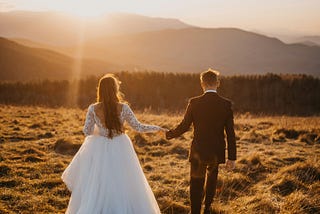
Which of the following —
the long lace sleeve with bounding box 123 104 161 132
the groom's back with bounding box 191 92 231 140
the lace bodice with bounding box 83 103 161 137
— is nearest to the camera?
the groom's back with bounding box 191 92 231 140

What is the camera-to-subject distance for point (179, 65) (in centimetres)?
14575

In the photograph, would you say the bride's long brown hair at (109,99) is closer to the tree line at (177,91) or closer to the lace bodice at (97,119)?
the lace bodice at (97,119)

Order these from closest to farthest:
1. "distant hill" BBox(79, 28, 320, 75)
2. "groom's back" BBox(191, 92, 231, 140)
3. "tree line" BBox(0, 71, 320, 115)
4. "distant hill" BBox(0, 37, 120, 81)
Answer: "groom's back" BBox(191, 92, 231, 140) → "tree line" BBox(0, 71, 320, 115) → "distant hill" BBox(0, 37, 120, 81) → "distant hill" BBox(79, 28, 320, 75)

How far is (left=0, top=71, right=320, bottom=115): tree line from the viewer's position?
3177 cm

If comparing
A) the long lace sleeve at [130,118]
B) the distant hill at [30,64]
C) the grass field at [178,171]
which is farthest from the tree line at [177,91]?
the distant hill at [30,64]

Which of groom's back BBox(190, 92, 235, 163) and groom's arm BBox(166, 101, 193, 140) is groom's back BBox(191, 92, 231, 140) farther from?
groom's arm BBox(166, 101, 193, 140)

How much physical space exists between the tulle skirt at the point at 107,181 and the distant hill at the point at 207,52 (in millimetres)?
128704

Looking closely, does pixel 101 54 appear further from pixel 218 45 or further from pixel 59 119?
pixel 59 119

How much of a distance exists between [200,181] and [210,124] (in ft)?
2.91

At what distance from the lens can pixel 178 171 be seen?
9453 millimetres

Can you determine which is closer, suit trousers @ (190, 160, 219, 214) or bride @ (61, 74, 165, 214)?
bride @ (61, 74, 165, 214)

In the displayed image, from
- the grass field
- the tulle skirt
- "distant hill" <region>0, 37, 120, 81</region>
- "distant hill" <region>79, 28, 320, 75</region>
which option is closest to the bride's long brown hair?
the tulle skirt

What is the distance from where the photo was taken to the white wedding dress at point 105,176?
17.8ft

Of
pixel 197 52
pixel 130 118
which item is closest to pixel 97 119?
pixel 130 118
